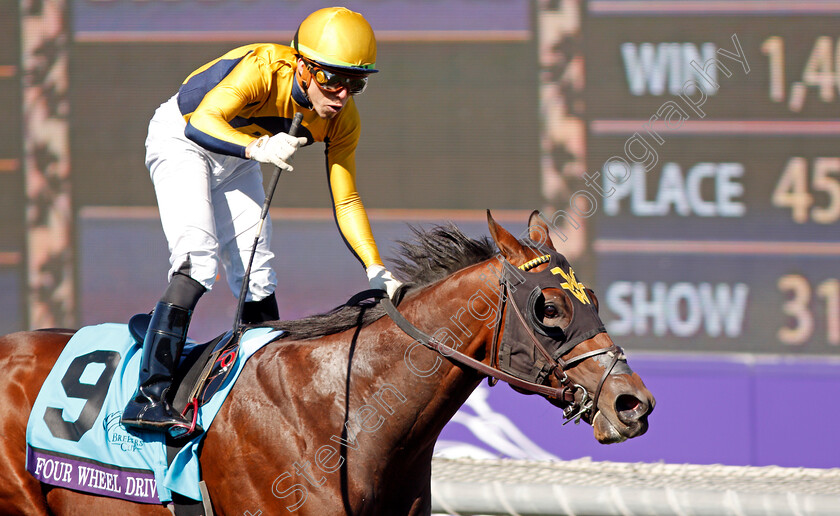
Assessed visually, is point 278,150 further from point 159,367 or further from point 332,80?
point 159,367

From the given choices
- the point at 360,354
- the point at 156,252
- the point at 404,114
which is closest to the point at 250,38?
the point at 404,114

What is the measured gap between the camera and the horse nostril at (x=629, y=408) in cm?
196

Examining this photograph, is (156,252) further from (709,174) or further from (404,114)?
(709,174)

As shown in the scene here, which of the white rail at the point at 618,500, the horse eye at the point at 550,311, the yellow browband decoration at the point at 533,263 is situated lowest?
the white rail at the point at 618,500

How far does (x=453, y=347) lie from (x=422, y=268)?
0.28 m

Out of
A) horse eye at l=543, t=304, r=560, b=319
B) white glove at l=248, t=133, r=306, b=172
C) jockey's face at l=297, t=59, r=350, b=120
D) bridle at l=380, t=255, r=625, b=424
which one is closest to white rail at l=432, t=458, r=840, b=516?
bridle at l=380, t=255, r=625, b=424

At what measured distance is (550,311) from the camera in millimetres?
2057

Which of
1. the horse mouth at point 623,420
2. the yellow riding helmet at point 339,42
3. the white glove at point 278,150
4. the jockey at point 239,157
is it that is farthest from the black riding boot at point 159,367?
the horse mouth at point 623,420

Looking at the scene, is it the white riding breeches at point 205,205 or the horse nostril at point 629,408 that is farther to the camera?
the white riding breeches at point 205,205

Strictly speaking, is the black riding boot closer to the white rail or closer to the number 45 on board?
the white rail

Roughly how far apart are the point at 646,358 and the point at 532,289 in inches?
→ 103

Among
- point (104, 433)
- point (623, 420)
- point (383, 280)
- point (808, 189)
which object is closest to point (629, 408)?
point (623, 420)

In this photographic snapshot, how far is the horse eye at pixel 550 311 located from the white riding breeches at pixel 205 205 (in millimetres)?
877

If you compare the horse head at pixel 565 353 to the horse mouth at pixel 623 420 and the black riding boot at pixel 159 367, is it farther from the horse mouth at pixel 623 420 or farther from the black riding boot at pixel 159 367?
the black riding boot at pixel 159 367
